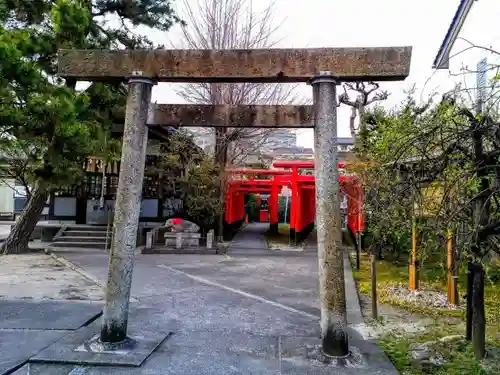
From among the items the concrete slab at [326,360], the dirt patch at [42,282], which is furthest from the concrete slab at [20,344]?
the concrete slab at [326,360]

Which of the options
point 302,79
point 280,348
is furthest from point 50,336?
point 302,79

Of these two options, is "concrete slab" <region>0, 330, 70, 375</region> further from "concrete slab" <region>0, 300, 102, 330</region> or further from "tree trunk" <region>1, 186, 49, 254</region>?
"tree trunk" <region>1, 186, 49, 254</region>

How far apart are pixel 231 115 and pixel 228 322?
Result: 3073 mm

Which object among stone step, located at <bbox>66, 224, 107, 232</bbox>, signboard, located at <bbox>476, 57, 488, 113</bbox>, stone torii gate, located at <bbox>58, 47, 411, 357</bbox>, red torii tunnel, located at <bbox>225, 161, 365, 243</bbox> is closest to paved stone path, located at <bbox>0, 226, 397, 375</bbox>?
stone torii gate, located at <bbox>58, 47, 411, 357</bbox>

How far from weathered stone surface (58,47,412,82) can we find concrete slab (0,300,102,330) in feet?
11.0

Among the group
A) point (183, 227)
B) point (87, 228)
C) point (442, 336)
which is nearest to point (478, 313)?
point (442, 336)

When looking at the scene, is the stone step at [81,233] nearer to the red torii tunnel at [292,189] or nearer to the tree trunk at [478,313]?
the red torii tunnel at [292,189]

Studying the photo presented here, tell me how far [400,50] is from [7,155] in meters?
13.8

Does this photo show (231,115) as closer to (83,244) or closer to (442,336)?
(442,336)

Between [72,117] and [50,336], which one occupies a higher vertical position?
[72,117]

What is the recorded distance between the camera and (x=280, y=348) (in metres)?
5.40

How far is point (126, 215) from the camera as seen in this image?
534 centimetres

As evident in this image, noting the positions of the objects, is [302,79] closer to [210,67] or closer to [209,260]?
[210,67]

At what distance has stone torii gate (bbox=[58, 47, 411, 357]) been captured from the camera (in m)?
5.09
